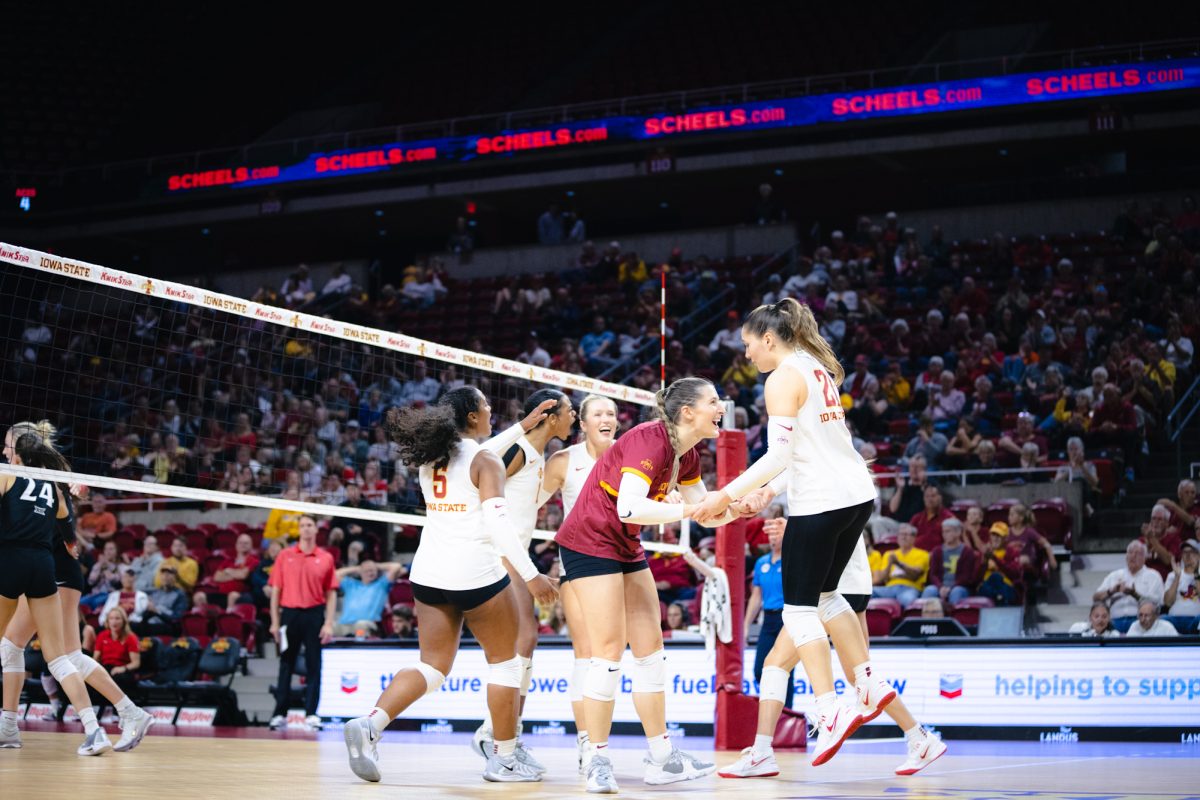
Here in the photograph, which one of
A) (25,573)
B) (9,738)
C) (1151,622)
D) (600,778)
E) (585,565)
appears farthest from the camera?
(1151,622)

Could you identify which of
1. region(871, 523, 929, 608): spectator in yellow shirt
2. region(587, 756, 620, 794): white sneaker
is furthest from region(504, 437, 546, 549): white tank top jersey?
region(871, 523, 929, 608): spectator in yellow shirt

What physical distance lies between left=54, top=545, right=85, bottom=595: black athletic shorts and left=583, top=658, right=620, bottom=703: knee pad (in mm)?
4327

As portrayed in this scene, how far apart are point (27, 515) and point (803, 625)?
5.03 m

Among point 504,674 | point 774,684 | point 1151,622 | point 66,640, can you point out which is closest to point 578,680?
point 504,674

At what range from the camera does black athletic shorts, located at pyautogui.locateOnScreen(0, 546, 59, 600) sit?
821cm

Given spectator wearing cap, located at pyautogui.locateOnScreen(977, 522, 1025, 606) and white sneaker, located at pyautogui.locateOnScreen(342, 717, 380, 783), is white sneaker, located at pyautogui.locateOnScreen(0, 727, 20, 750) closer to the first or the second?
white sneaker, located at pyautogui.locateOnScreen(342, 717, 380, 783)

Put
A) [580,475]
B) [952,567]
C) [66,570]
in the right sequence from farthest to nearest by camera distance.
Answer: [952,567], [66,570], [580,475]

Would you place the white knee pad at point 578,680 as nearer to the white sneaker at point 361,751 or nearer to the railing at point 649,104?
the white sneaker at point 361,751

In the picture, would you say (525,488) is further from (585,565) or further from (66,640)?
(66,640)

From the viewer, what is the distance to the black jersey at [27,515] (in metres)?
8.30

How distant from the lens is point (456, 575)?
6586 mm

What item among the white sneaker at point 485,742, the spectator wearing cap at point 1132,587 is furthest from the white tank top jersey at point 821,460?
the spectator wearing cap at point 1132,587

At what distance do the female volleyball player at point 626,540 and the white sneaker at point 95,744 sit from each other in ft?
11.0

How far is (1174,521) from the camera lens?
1317 centimetres
